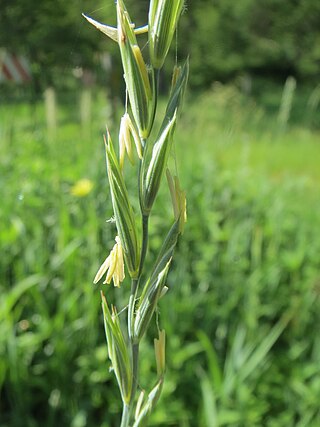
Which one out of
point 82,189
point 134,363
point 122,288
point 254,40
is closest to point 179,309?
point 122,288

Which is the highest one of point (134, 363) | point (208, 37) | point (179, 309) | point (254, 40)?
point (134, 363)

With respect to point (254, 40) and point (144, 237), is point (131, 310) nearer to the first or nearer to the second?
point (144, 237)

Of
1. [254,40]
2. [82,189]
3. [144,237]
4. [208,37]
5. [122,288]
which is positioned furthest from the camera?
[254,40]

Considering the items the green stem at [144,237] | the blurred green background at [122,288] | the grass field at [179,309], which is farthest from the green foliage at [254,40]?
the green stem at [144,237]

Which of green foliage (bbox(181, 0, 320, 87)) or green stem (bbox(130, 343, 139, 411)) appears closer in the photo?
green stem (bbox(130, 343, 139, 411))

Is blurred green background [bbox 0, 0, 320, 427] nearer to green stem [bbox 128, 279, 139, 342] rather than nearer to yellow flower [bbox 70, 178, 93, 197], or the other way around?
yellow flower [bbox 70, 178, 93, 197]

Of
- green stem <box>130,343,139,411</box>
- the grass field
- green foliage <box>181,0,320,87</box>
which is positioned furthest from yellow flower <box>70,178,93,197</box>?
green foliage <box>181,0,320,87</box>

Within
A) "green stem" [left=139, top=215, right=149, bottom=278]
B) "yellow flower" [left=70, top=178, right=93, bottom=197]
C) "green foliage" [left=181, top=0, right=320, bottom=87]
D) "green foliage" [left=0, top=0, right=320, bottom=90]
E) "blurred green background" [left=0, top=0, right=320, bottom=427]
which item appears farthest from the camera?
"green foliage" [left=181, top=0, right=320, bottom=87]

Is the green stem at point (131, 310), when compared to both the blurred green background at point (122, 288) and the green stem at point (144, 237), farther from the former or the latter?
the blurred green background at point (122, 288)

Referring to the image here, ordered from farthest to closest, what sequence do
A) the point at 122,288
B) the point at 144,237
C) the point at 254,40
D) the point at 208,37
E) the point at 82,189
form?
the point at 254,40 → the point at 208,37 → the point at 82,189 → the point at 122,288 → the point at 144,237

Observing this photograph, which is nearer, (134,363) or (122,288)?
(134,363)
